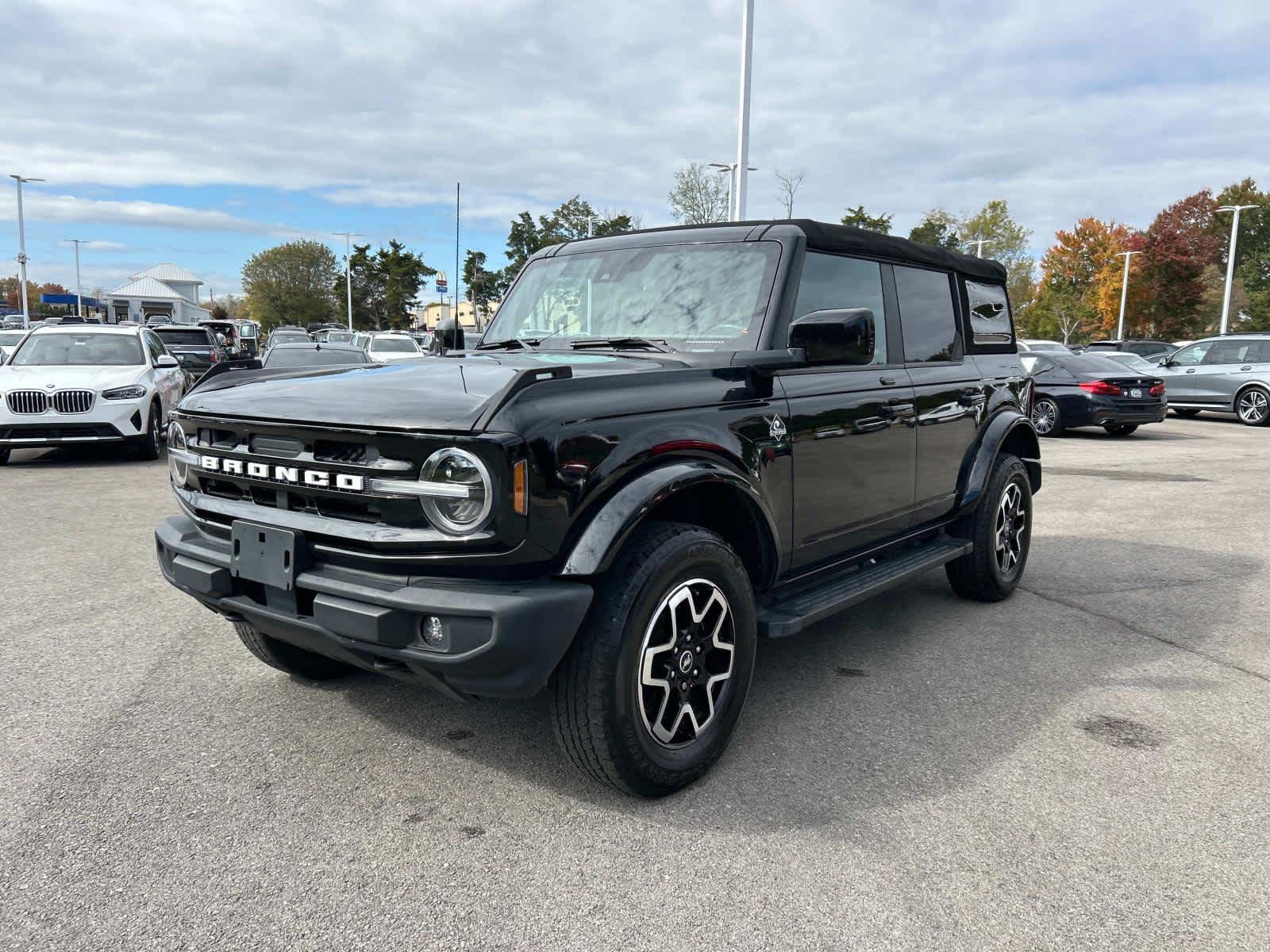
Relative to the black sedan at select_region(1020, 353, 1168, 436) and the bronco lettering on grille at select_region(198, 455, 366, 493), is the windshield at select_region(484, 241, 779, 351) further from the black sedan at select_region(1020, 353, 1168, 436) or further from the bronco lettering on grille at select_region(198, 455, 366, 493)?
the black sedan at select_region(1020, 353, 1168, 436)

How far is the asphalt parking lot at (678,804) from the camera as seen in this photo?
2338mm

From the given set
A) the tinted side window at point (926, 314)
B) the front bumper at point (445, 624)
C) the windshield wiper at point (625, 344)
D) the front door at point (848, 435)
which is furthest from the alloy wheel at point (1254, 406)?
the front bumper at point (445, 624)

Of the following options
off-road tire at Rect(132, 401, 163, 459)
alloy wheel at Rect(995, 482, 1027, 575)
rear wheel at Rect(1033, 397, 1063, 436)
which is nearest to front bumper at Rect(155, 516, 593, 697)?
alloy wheel at Rect(995, 482, 1027, 575)

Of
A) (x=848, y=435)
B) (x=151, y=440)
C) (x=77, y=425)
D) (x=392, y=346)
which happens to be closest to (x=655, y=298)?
(x=848, y=435)

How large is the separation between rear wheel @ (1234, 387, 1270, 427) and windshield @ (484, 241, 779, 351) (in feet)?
60.8

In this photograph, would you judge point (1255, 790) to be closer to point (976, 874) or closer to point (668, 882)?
point (976, 874)

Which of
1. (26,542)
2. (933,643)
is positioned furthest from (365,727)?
(26,542)

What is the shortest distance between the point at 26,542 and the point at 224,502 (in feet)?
15.1

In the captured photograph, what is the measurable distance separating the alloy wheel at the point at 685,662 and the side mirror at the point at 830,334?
3.09 ft

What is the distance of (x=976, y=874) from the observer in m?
2.55

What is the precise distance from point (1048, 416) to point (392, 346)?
1362 cm

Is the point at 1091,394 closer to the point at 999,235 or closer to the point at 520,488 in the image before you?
the point at 520,488

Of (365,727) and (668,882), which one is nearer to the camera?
(668,882)

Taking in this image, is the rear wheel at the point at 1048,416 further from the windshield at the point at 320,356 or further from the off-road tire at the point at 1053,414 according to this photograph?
the windshield at the point at 320,356
